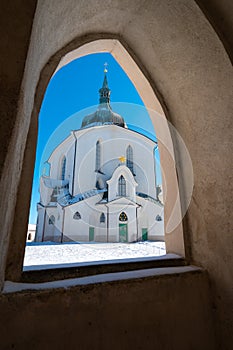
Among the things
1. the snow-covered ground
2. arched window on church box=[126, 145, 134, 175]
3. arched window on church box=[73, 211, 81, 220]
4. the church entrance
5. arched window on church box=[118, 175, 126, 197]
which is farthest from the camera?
arched window on church box=[126, 145, 134, 175]

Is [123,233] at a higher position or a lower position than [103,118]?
lower

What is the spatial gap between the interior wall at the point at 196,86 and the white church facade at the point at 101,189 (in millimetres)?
13238

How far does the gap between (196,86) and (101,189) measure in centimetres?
1624

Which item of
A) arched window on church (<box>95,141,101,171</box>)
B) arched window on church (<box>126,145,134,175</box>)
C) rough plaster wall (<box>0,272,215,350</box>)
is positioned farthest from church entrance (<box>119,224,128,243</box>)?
rough plaster wall (<box>0,272,215,350</box>)

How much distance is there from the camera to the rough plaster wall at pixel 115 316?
86cm

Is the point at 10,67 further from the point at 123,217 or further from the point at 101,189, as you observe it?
the point at 101,189

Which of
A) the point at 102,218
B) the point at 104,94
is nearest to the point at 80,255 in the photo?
the point at 102,218

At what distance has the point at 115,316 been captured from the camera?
104 centimetres

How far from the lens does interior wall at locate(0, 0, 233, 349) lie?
1.29 metres

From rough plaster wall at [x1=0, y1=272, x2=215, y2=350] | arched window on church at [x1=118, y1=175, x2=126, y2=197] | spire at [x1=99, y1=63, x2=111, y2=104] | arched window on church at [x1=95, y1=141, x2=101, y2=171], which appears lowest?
rough plaster wall at [x1=0, y1=272, x2=215, y2=350]

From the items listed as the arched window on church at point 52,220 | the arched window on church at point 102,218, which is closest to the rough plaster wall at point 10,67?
the arched window on church at point 102,218

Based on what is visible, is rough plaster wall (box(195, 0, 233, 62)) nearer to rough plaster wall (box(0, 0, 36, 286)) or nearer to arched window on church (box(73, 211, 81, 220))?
Result: rough plaster wall (box(0, 0, 36, 286))

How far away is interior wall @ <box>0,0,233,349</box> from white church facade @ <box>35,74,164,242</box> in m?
13.2

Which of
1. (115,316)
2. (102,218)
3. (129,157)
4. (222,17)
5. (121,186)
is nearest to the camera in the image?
(115,316)
